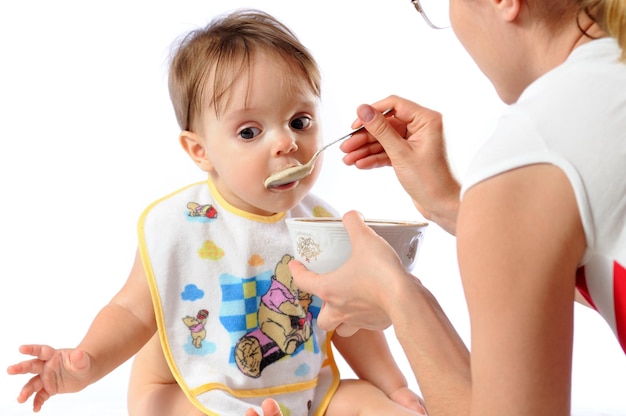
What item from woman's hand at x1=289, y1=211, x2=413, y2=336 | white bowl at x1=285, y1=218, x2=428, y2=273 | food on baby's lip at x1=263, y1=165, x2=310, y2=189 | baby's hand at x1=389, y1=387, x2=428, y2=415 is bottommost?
baby's hand at x1=389, y1=387, x2=428, y2=415

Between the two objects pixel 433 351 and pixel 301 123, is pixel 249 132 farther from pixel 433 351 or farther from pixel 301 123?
pixel 433 351

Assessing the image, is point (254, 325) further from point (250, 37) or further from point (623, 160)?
point (623, 160)

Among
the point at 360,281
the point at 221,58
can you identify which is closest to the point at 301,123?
the point at 221,58

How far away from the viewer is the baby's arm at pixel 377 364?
5.55 feet

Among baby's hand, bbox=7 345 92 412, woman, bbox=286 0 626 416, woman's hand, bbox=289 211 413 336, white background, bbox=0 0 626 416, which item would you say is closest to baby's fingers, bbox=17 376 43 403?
baby's hand, bbox=7 345 92 412

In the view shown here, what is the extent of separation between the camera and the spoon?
1546 millimetres

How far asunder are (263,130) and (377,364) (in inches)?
20.9

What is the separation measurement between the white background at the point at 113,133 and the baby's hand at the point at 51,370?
82 centimetres

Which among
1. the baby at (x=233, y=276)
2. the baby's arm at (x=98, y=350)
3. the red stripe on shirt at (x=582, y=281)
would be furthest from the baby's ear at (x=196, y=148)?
the red stripe on shirt at (x=582, y=281)

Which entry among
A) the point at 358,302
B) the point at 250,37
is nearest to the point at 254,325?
the point at 358,302

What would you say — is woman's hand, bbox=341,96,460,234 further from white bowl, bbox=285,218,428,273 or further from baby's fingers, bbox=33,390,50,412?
baby's fingers, bbox=33,390,50,412

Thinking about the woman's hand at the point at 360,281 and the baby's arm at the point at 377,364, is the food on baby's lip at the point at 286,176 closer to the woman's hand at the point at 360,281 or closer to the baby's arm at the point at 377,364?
the woman's hand at the point at 360,281

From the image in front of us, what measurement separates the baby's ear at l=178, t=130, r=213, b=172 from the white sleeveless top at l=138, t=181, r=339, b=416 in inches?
3.7

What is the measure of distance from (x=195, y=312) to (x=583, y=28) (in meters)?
0.92
